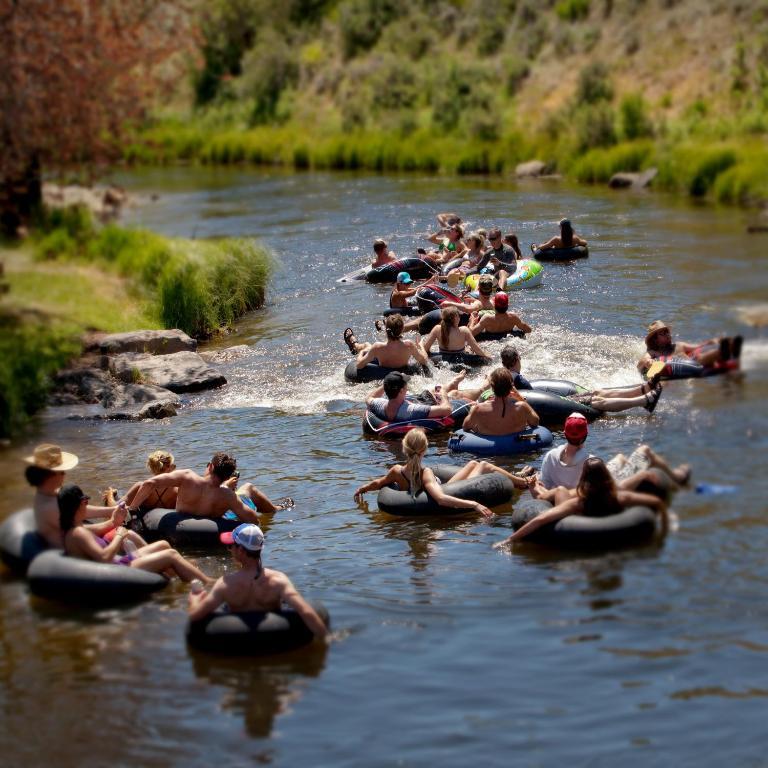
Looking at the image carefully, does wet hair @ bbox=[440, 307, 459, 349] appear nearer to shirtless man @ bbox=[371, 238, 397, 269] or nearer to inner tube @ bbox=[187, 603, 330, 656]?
shirtless man @ bbox=[371, 238, 397, 269]

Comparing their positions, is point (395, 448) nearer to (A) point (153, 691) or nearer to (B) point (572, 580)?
(B) point (572, 580)

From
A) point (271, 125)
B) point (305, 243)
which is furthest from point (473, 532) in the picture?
point (271, 125)

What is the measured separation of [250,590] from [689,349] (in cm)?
508

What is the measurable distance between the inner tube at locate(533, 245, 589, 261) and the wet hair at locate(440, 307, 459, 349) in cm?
763

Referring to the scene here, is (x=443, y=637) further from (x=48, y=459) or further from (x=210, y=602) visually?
(x=48, y=459)

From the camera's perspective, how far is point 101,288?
Result: 2075 cm

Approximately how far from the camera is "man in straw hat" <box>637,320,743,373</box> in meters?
9.56

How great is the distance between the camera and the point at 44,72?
55.0 feet

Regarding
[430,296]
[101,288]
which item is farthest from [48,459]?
[101,288]

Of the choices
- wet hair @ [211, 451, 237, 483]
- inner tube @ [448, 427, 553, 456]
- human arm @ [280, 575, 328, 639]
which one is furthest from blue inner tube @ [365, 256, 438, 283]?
human arm @ [280, 575, 328, 639]

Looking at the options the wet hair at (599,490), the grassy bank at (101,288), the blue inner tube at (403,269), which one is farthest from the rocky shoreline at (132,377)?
the wet hair at (599,490)

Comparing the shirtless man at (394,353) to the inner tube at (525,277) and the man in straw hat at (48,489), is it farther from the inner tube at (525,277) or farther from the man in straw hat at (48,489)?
the man in straw hat at (48,489)

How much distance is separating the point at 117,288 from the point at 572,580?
13.1 meters

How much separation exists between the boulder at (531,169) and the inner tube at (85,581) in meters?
29.1
